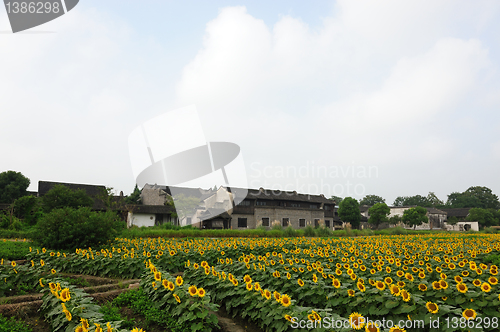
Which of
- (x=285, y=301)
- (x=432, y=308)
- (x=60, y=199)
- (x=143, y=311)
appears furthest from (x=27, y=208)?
(x=432, y=308)

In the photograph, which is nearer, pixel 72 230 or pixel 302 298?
pixel 302 298

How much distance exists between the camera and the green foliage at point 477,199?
91312mm

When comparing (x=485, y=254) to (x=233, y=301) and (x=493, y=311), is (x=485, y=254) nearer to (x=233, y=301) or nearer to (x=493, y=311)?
(x=493, y=311)

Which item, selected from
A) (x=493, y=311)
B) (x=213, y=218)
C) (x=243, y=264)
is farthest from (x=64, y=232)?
(x=213, y=218)

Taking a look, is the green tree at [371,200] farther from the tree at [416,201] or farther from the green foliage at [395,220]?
the green foliage at [395,220]

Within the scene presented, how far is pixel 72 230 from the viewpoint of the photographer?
34.8 feet

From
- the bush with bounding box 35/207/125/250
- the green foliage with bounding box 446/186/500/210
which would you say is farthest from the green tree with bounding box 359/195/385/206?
the bush with bounding box 35/207/125/250

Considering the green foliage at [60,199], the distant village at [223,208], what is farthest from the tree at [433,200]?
the green foliage at [60,199]

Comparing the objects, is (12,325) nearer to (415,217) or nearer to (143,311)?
(143,311)

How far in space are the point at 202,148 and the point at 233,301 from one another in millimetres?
17910

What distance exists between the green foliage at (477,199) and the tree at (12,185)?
105599 mm

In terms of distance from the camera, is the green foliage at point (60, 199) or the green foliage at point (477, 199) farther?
the green foliage at point (477, 199)

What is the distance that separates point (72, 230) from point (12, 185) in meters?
34.9

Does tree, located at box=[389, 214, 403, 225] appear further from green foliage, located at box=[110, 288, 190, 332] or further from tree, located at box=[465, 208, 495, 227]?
green foliage, located at box=[110, 288, 190, 332]
